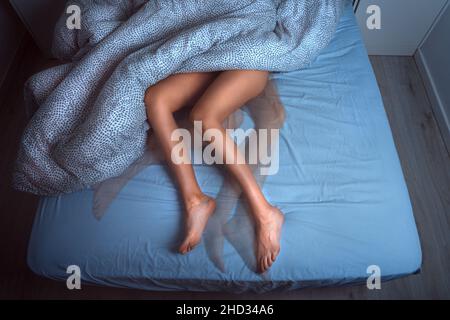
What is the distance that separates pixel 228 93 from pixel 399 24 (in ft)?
3.42

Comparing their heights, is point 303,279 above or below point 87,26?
below

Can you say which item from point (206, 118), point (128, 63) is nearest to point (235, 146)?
point (206, 118)

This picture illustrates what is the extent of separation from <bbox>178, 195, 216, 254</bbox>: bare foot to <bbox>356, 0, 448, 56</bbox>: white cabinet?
110 cm

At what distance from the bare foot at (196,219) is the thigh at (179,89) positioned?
0.95 feet

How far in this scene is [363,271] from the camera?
2.73 ft

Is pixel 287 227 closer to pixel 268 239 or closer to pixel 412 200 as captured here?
pixel 268 239

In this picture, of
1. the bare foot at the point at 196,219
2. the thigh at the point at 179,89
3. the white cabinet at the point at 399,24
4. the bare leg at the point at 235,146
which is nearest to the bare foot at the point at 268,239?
the bare leg at the point at 235,146

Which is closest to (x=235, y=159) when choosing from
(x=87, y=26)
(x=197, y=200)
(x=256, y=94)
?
(x=197, y=200)

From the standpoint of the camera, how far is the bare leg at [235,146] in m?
0.83

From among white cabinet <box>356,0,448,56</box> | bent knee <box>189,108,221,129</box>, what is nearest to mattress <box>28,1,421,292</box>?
bent knee <box>189,108,221,129</box>

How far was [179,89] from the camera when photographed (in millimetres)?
961

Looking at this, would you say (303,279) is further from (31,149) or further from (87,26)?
(87,26)

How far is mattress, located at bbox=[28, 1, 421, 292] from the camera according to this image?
83 centimetres
